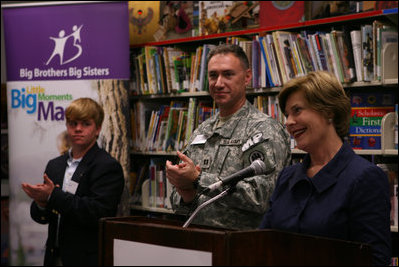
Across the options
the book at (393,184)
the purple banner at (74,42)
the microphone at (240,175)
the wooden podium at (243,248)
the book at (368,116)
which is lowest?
the book at (393,184)

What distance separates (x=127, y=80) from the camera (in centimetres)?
420

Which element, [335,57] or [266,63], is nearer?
[335,57]

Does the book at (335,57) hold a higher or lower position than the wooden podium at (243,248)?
higher

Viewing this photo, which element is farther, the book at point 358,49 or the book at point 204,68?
the book at point 204,68

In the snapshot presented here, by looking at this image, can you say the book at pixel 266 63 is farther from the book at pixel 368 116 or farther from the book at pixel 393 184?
the book at pixel 393 184

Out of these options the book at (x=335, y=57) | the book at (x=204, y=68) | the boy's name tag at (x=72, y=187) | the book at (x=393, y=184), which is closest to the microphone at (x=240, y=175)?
the boy's name tag at (x=72, y=187)

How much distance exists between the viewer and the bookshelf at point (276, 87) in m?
3.28

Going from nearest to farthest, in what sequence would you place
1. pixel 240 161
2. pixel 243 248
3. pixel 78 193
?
pixel 243 248 < pixel 240 161 < pixel 78 193

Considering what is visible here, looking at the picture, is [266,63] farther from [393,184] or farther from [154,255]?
[154,255]

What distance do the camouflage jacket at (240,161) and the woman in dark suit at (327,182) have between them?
0.31 m

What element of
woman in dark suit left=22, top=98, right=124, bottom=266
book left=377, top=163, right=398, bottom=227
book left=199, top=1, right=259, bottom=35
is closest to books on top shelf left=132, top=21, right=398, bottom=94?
book left=199, top=1, right=259, bottom=35

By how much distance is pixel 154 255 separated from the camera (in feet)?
4.08

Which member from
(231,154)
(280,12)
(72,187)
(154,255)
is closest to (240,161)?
(231,154)

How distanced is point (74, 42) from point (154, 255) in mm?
3245
